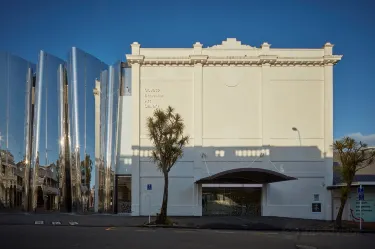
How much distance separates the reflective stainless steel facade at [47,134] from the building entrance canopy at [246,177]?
1183cm

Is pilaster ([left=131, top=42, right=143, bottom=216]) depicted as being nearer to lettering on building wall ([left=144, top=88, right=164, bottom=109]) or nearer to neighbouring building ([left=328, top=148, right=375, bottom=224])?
lettering on building wall ([left=144, top=88, right=164, bottom=109])

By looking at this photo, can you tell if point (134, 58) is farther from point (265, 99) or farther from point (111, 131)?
point (265, 99)

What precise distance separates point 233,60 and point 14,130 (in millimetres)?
18479

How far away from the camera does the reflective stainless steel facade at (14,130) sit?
112 ft

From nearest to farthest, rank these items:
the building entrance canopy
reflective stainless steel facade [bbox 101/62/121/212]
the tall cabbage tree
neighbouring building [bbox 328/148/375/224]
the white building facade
→ the tall cabbage tree
the building entrance canopy
neighbouring building [bbox 328/148/375/224]
the white building facade
reflective stainless steel facade [bbox 101/62/121/212]

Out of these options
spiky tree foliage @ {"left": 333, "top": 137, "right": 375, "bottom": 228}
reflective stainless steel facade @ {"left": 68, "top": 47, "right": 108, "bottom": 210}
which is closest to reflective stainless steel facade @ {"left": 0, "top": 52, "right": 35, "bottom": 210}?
reflective stainless steel facade @ {"left": 68, "top": 47, "right": 108, "bottom": 210}

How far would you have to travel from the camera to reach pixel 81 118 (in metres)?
35.7

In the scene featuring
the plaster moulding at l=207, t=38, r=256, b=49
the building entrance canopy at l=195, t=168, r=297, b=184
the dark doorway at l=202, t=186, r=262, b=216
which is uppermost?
the plaster moulding at l=207, t=38, r=256, b=49

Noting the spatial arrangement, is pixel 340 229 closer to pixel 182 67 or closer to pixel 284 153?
pixel 284 153

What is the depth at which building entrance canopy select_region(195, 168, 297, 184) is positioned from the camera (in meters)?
30.6

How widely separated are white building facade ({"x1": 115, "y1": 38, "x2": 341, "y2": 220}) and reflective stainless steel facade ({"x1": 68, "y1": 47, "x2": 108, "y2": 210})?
139 inches

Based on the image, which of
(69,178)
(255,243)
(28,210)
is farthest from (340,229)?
(28,210)

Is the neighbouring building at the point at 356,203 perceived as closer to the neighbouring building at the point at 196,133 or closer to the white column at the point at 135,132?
the neighbouring building at the point at 196,133

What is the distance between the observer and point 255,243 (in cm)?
1661
